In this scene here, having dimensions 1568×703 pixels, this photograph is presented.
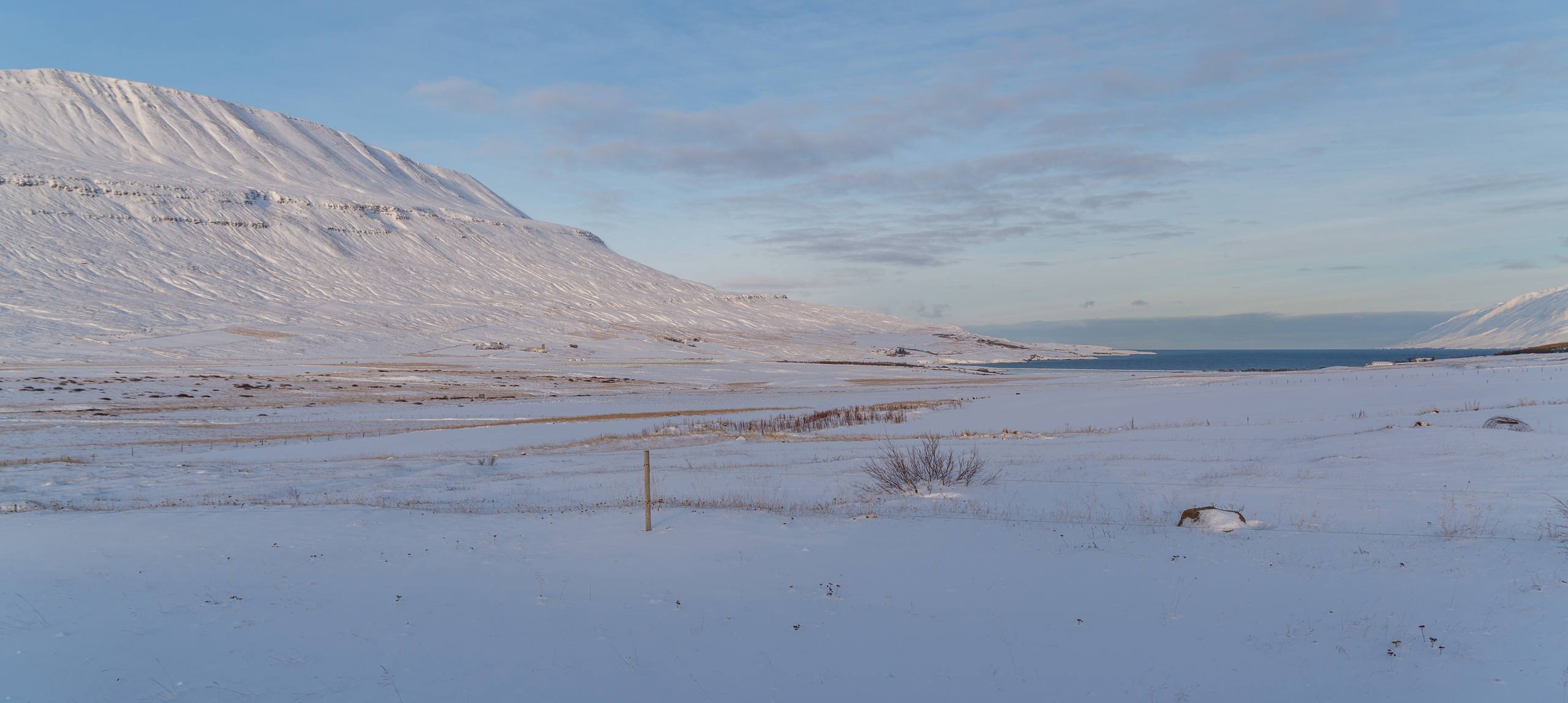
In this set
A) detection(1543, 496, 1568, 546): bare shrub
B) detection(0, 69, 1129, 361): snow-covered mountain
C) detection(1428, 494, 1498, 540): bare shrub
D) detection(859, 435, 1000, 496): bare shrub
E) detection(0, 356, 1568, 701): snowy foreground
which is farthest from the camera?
detection(0, 69, 1129, 361): snow-covered mountain

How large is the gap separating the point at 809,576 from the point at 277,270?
5842 inches

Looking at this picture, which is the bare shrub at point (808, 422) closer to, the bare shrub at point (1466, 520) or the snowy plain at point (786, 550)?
the snowy plain at point (786, 550)

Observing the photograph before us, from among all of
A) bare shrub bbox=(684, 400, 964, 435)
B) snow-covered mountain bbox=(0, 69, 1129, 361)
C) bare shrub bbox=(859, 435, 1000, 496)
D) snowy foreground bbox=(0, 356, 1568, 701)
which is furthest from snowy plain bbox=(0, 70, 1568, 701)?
snow-covered mountain bbox=(0, 69, 1129, 361)

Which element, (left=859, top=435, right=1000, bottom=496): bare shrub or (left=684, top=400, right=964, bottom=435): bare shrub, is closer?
(left=859, top=435, right=1000, bottom=496): bare shrub

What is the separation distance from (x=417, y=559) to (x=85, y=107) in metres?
219

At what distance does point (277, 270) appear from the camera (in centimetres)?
13238

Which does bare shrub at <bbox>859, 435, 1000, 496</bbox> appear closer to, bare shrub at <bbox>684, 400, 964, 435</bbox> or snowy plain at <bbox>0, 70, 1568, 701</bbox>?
snowy plain at <bbox>0, 70, 1568, 701</bbox>

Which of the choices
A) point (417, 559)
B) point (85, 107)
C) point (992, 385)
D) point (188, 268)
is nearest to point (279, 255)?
point (188, 268)

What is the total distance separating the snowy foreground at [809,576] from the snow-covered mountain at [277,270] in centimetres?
8097

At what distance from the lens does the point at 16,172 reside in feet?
422

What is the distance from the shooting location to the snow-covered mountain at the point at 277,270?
99188mm

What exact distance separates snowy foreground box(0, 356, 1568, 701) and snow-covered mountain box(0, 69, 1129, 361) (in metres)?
81.0

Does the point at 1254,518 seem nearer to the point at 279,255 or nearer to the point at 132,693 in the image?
the point at 132,693

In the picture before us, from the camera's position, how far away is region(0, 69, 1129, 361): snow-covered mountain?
99188 mm
